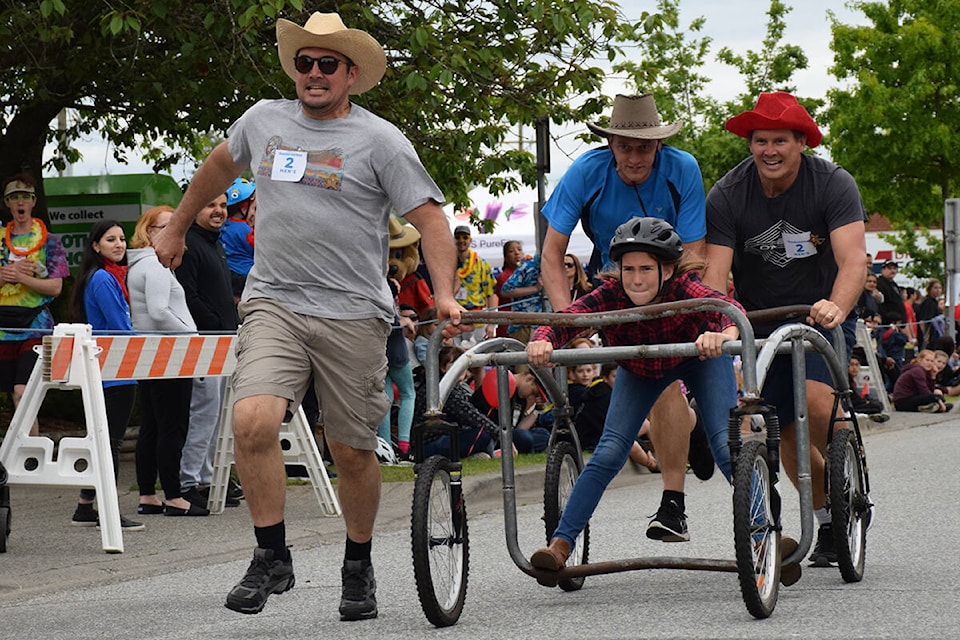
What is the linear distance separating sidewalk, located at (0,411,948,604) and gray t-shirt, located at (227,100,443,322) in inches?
84.7

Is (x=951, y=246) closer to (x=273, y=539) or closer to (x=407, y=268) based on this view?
(x=407, y=268)

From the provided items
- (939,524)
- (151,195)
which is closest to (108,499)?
(939,524)

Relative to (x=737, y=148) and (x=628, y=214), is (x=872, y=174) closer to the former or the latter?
(x=737, y=148)

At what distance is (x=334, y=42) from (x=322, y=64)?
95mm

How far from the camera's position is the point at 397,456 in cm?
1248

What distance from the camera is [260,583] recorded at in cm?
541

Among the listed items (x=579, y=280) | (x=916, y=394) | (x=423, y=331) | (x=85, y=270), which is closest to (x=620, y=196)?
(x=85, y=270)

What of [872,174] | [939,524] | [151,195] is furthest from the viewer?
[872,174]

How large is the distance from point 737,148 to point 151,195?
2698cm

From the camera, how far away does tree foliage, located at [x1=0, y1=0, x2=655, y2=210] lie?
458 inches

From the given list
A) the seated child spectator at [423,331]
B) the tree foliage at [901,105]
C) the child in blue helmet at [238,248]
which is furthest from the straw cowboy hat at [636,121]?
the tree foliage at [901,105]

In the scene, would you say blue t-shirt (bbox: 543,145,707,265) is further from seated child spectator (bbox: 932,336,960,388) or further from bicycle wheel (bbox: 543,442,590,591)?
seated child spectator (bbox: 932,336,960,388)

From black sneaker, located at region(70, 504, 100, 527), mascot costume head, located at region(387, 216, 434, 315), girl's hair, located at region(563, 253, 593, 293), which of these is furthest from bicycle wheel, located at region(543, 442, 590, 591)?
girl's hair, located at region(563, 253, 593, 293)

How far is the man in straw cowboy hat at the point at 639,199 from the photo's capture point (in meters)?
6.80
